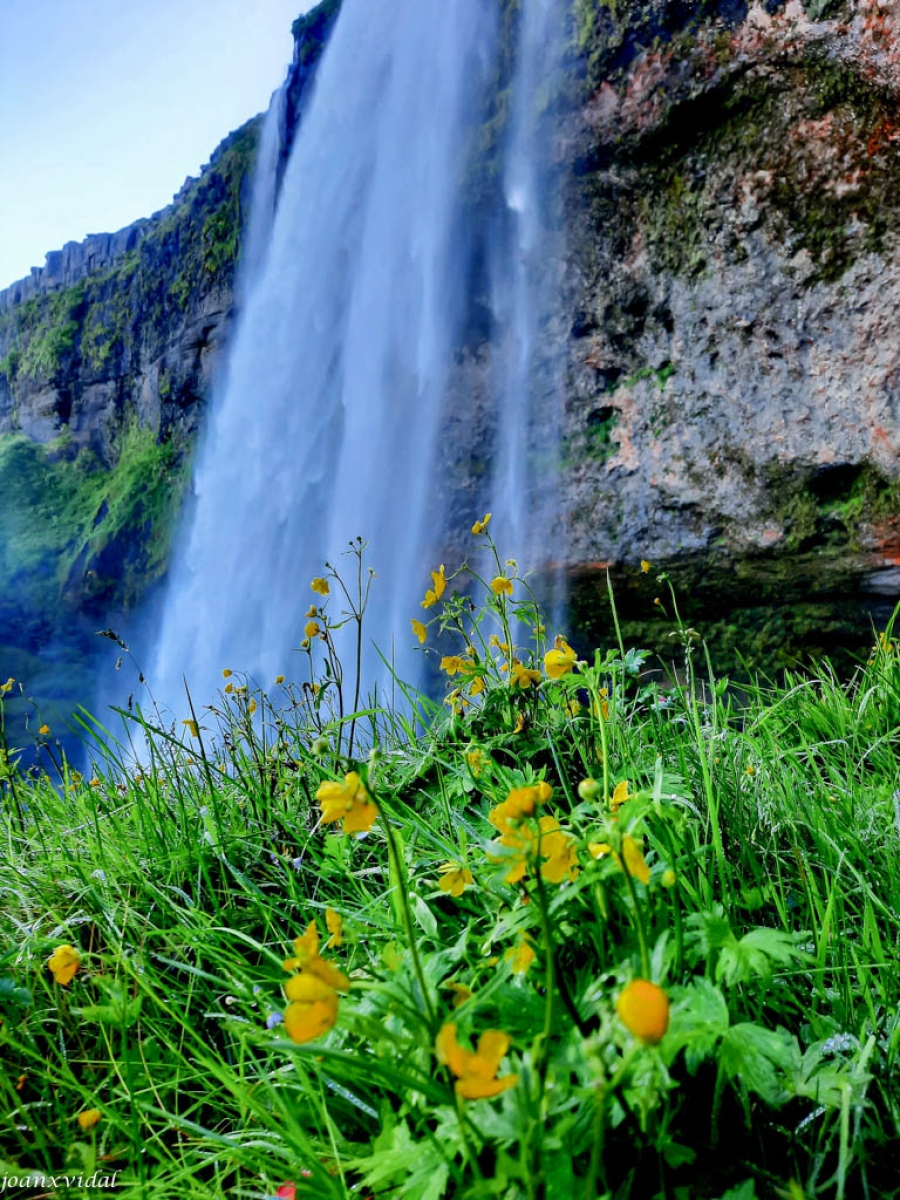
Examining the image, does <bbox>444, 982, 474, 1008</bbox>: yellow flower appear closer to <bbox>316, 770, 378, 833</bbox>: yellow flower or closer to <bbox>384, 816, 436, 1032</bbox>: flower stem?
<bbox>384, 816, 436, 1032</bbox>: flower stem

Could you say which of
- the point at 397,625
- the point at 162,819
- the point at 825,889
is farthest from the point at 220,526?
the point at 825,889

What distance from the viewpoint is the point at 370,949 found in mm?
868

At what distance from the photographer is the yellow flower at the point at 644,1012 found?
30cm

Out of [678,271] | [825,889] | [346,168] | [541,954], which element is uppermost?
[346,168]

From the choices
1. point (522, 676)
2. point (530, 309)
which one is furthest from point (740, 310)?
point (522, 676)

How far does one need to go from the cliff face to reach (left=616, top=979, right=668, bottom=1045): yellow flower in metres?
4.34

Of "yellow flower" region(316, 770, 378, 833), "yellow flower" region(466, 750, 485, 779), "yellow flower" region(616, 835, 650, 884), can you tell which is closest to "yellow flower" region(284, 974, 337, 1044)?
"yellow flower" region(316, 770, 378, 833)

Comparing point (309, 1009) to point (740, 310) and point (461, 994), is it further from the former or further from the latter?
point (740, 310)

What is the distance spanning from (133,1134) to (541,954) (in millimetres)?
432

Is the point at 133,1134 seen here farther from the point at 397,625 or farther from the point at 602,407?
the point at 397,625

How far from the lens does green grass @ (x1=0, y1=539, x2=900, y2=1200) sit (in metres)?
0.45

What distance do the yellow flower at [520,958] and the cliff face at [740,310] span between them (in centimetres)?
420

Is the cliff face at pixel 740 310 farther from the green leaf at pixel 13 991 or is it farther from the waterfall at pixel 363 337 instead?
the green leaf at pixel 13 991

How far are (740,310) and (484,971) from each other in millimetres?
5019
